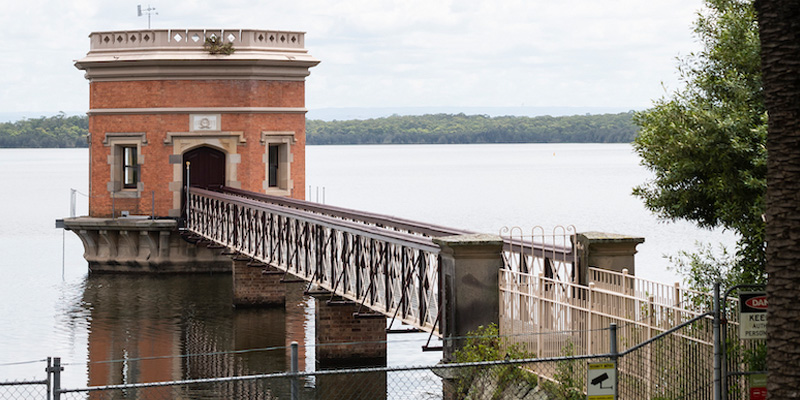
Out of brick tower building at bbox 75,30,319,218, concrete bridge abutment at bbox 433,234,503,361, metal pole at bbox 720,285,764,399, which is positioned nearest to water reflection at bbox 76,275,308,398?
brick tower building at bbox 75,30,319,218

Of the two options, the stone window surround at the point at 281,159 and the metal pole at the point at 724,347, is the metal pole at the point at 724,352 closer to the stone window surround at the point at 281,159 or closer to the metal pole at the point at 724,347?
the metal pole at the point at 724,347

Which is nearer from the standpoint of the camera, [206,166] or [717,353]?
[717,353]

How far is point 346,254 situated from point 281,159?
17627 mm

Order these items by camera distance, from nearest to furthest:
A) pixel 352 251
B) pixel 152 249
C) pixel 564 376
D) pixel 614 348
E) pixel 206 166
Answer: pixel 614 348 < pixel 564 376 < pixel 352 251 < pixel 206 166 < pixel 152 249

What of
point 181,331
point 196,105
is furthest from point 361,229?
point 196,105

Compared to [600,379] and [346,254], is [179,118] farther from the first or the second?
[600,379]

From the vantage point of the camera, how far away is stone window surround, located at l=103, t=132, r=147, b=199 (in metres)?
37.7

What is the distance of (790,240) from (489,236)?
19.7ft

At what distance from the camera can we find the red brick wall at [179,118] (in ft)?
122

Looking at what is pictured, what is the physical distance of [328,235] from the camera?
22438 millimetres

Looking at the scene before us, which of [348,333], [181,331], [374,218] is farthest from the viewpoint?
[181,331]

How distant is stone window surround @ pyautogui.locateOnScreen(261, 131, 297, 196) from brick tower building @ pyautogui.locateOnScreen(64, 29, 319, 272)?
0.03m

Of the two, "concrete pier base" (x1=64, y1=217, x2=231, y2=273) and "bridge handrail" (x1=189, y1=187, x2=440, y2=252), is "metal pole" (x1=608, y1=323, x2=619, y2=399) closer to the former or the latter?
"bridge handrail" (x1=189, y1=187, x2=440, y2=252)

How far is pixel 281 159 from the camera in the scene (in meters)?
38.3
